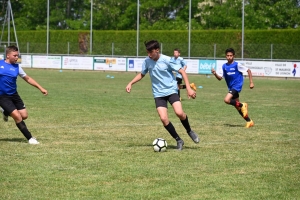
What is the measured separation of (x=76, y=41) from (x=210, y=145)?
161 ft


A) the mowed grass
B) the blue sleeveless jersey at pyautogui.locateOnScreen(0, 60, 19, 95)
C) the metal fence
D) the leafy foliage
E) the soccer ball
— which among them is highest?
the leafy foliage

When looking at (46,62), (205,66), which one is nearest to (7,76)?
(205,66)

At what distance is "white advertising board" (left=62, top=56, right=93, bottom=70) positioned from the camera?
47.3 m

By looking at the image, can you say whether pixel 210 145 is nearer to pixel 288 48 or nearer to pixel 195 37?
pixel 288 48

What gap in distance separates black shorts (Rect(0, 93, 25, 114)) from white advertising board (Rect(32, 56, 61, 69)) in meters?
37.5

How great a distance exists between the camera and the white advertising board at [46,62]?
162 ft

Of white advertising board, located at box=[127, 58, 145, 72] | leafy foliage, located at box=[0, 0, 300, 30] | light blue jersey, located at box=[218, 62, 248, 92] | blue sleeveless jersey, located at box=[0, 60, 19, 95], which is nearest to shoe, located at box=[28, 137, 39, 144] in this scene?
blue sleeveless jersey, located at box=[0, 60, 19, 95]

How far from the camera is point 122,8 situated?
62875mm

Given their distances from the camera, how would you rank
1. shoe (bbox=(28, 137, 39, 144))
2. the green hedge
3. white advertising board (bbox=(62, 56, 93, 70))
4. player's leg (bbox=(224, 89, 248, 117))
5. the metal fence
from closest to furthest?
shoe (bbox=(28, 137, 39, 144)), player's leg (bbox=(224, 89, 248, 117)), the metal fence, the green hedge, white advertising board (bbox=(62, 56, 93, 70))

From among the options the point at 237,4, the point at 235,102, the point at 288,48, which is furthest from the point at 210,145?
the point at 237,4

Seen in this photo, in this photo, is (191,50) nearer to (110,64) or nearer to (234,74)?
(110,64)

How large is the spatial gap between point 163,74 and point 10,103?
2.92 metres

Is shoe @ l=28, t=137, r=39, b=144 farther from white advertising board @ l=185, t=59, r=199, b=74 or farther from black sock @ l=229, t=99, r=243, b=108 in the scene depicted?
white advertising board @ l=185, t=59, r=199, b=74

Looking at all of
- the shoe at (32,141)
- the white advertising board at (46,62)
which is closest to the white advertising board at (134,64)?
the white advertising board at (46,62)
